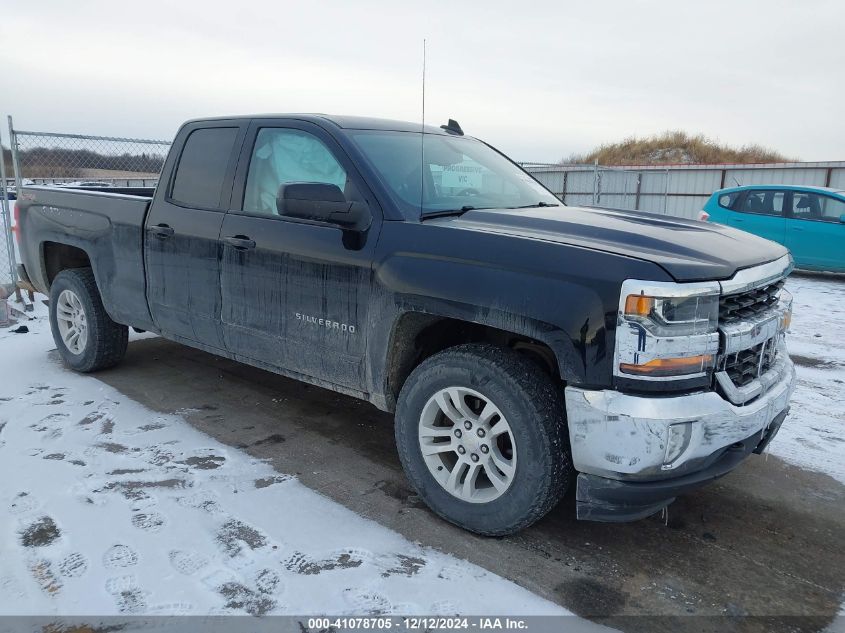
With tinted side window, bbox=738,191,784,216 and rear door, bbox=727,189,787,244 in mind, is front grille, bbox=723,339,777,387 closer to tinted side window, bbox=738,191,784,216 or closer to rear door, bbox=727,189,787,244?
rear door, bbox=727,189,787,244

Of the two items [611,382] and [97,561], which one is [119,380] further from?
[611,382]

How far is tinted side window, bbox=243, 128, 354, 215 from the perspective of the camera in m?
3.56

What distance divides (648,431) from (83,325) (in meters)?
4.50

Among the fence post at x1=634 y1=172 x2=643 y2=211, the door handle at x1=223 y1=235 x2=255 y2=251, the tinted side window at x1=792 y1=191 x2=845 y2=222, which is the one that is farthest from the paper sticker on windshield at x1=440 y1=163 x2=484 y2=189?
the fence post at x1=634 y1=172 x2=643 y2=211

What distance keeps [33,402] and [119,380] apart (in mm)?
662

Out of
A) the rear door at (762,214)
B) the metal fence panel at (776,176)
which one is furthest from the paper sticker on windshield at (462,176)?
the metal fence panel at (776,176)

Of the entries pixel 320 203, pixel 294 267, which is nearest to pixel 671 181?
pixel 294 267

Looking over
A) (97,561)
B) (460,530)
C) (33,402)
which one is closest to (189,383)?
(33,402)

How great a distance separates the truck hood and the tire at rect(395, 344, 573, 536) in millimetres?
579

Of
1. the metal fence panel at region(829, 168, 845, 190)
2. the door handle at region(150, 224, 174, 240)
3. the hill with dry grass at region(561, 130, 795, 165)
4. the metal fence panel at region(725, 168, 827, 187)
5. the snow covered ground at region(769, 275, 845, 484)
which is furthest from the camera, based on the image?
the hill with dry grass at region(561, 130, 795, 165)

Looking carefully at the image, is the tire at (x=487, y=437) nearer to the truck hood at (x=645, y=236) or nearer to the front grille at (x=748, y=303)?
the truck hood at (x=645, y=236)

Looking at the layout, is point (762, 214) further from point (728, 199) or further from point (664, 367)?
point (664, 367)

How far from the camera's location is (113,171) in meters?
10.1

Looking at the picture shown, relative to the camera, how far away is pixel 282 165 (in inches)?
148
